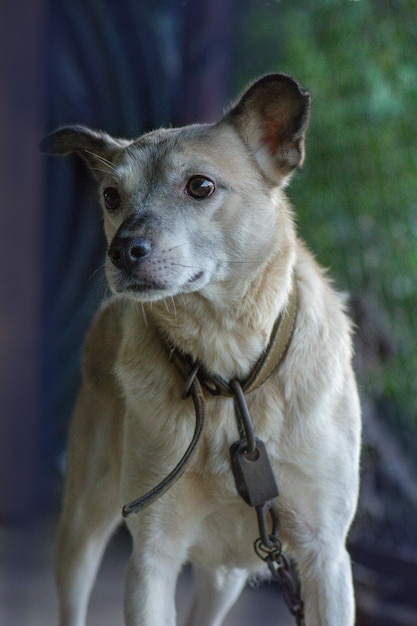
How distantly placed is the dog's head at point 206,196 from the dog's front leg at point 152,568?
18.7 inches

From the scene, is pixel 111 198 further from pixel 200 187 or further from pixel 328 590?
pixel 328 590

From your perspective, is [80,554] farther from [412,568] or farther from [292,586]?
[412,568]

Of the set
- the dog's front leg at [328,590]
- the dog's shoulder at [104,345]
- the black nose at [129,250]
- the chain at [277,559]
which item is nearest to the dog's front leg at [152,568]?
the chain at [277,559]

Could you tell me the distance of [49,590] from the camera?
2887mm

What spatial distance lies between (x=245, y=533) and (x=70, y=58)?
226 cm

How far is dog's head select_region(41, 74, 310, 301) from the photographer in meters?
1.56

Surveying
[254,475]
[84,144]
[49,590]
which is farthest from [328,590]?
[49,590]

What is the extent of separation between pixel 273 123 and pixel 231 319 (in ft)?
1.41

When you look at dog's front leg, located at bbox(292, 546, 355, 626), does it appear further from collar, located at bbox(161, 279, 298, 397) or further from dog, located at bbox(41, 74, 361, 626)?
collar, located at bbox(161, 279, 298, 397)

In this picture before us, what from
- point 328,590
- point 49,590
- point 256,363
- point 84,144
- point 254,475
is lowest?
point 49,590

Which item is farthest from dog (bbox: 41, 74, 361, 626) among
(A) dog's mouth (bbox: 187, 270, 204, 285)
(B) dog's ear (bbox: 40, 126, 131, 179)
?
(B) dog's ear (bbox: 40, 126, 131, 179)

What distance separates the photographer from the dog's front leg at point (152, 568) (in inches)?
64.8

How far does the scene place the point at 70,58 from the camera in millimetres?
3309

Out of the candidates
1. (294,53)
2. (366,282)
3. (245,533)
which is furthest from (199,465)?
(294,53)
